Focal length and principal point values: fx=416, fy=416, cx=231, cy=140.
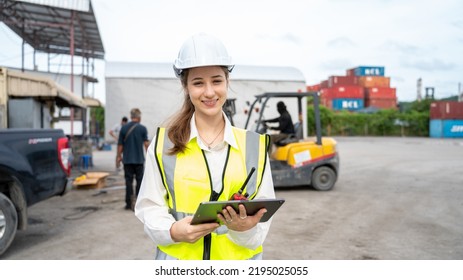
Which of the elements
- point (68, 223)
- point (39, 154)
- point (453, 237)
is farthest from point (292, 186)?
point (39, 154)

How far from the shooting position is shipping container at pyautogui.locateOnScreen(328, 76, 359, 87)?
2889 inches

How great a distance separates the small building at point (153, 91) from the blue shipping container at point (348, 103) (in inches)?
1976

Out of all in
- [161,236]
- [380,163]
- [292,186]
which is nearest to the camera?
[161,236]

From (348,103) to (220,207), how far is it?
73.7 metres

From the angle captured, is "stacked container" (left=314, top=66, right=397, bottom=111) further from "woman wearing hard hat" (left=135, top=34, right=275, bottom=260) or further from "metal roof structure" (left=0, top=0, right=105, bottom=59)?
"woman wearing hard hat" (left=135, top=34, right=275, bottom=260)

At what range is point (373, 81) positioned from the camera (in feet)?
250

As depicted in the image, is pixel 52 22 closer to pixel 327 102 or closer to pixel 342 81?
pixel 327 102

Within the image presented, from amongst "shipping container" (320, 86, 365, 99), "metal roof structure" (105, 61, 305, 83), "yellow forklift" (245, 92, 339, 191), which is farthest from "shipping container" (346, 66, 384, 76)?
"yellow forklift" (245, 92, 339, 191)

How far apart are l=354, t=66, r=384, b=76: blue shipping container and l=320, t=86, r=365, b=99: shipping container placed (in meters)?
6.38

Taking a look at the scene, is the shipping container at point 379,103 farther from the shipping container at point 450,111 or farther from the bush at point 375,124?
the shipping container at point 450,111

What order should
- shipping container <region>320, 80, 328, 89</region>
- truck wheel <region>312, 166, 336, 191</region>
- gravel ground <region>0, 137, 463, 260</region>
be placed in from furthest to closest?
1. shipping container <region>320, 80, 328, 89</region>
2. truck wheel <region>312, 166, 336, 191</region>
3. gravel ground <region>0, 137, 463, 260</region>

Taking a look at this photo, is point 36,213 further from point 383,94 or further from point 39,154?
point 383,94
